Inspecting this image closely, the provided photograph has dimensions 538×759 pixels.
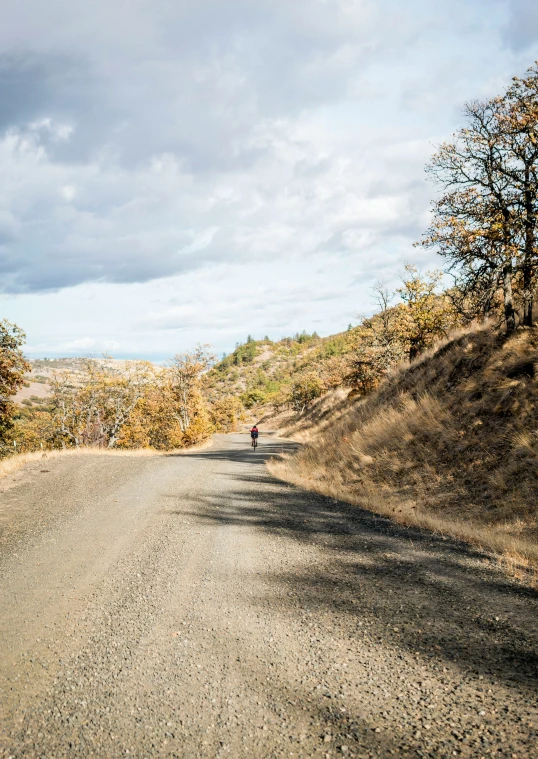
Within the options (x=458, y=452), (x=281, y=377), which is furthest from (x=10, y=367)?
(x=281, y=377)

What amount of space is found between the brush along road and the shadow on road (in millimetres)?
23

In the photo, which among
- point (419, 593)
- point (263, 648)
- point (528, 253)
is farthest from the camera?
point (528, 253)

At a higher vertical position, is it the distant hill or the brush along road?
the distant hill

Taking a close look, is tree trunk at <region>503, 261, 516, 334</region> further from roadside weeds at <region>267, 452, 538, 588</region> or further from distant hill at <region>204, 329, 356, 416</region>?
distant hill at <region>204, 329, 356, 416</region>

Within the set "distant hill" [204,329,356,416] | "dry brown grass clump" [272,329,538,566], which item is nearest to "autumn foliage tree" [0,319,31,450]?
"dry brown grass clump" [272,329,538,566]

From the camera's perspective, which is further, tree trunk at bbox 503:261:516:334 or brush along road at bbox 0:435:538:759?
tree trunk at bbox 503:261:516:334

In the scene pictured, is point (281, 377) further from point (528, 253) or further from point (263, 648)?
point (263, 648)

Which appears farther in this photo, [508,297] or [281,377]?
[281,377]

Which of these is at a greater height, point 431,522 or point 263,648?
point 263,648

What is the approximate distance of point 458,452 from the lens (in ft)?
38.4

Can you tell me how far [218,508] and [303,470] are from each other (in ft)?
23.6

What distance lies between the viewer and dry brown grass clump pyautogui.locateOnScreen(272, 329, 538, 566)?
8523mm

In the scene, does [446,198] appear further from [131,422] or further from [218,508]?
[131,422]

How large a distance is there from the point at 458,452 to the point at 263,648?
9.42 meters
